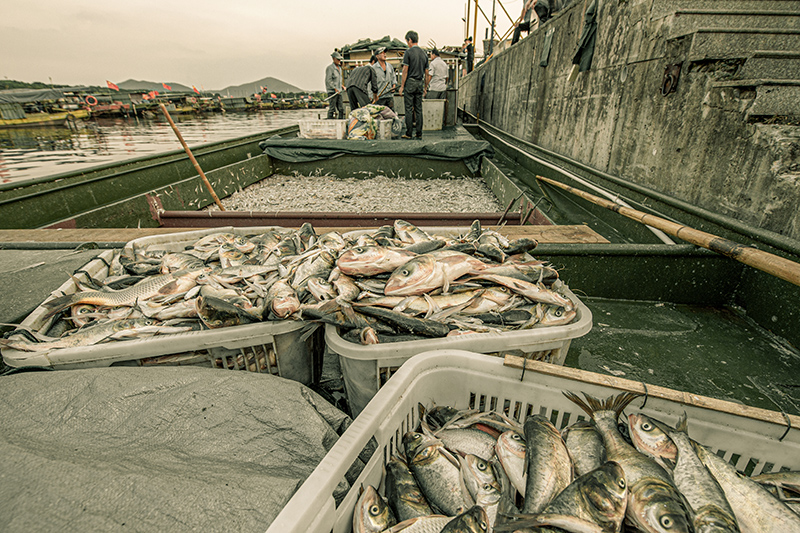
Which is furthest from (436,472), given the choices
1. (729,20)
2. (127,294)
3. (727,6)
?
(727,6)

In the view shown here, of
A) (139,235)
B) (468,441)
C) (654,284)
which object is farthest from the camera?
(139,235)

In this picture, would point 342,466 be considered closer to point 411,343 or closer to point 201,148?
point 411,343

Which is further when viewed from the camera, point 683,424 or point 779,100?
point 779,100

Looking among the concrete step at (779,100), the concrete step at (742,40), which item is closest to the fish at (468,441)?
the concrete step at (779,100)

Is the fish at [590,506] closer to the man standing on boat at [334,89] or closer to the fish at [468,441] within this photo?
the fish at [468,441]

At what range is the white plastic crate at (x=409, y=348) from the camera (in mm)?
1454

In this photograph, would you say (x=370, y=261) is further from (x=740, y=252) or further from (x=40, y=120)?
(x=40, y=120)

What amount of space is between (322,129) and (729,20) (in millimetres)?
6990

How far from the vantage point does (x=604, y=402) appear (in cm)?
124

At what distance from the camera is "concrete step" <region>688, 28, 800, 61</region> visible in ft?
9.75

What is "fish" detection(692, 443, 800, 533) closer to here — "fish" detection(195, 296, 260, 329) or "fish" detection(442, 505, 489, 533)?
"fish" detection(442, 505, 489, 533)

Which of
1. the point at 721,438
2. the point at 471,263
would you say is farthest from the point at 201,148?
the point at 721,438

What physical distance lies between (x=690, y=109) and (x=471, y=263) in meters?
2.95

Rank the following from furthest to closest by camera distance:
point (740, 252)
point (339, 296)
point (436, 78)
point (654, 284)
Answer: point (436, 78)
point (654, 284)
point (740, 252)
point (339, 296)
